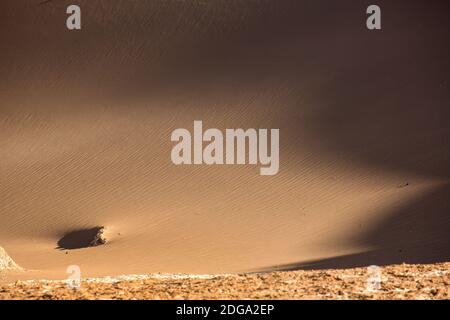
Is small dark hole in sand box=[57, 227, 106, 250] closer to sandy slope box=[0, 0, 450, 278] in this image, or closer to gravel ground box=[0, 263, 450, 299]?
sandy slope box=[0, 0, 450, 278]

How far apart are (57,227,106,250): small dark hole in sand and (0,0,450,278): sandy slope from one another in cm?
26

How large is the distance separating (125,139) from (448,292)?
1541 cm

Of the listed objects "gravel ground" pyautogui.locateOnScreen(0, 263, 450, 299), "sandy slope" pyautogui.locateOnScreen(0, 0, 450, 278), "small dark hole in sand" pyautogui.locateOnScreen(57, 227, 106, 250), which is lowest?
"gravel ground" pyautogui.locateOnScreen(0, 263, 450, 299)

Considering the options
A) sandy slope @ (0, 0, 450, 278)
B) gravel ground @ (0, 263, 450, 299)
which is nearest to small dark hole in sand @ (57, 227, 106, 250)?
sandy slope @ (0, 0, 450, 278)

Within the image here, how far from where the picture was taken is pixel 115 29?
90.7 feet

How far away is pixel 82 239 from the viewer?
1697 cm

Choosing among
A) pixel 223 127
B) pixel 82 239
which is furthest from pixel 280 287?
pixel 223 127

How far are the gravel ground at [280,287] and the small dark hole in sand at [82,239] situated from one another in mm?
7681

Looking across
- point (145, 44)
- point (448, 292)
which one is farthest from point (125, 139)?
point (448, 292)

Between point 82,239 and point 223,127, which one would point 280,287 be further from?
point 223,127

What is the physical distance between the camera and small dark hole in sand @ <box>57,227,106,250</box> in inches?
644
